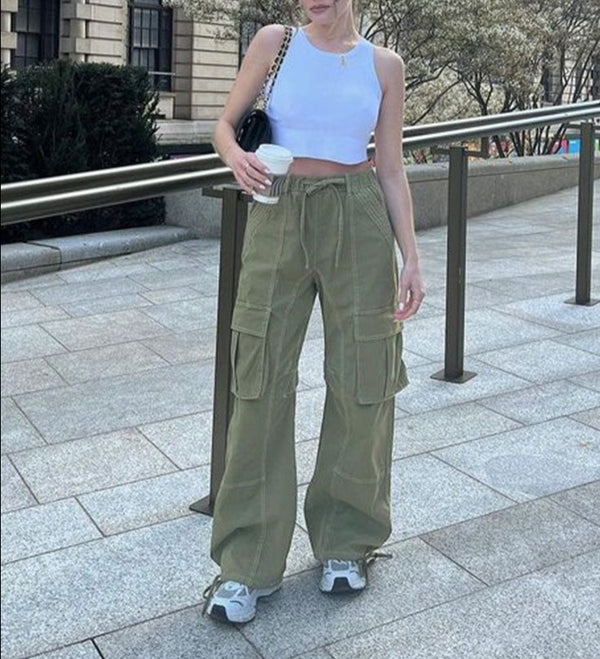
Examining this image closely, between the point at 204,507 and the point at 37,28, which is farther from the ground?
the point at 37,28

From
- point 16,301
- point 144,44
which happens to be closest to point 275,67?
point 16,301

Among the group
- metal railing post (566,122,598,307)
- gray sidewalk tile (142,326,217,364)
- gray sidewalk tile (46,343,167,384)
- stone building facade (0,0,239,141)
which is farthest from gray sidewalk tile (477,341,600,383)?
stone building facade (0,0,239,141)

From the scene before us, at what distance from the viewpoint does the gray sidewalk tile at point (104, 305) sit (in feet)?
20.8

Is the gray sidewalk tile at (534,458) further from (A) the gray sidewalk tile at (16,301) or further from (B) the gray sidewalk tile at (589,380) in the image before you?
(A) the gray sidewalk tile at (16,301)

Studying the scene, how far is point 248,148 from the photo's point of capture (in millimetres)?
2453

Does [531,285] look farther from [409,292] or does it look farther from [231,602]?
[231,602]

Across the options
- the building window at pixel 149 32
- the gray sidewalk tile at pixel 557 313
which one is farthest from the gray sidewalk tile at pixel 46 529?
the building window at pixel 149 32

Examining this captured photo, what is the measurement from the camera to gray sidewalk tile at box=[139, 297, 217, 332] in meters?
6.09

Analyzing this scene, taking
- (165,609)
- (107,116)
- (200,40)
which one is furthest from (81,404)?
(200,40)

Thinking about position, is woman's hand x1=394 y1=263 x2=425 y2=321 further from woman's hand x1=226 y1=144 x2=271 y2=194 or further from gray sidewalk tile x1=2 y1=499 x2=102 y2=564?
gray sidewalk tile x1=2 y1=499 x2=102 y2=564

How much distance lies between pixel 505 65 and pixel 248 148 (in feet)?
45.6

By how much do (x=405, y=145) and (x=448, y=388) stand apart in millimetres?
1304

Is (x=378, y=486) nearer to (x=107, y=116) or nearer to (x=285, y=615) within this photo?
(x=285, y=615)

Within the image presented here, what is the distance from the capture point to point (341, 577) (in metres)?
2.87
